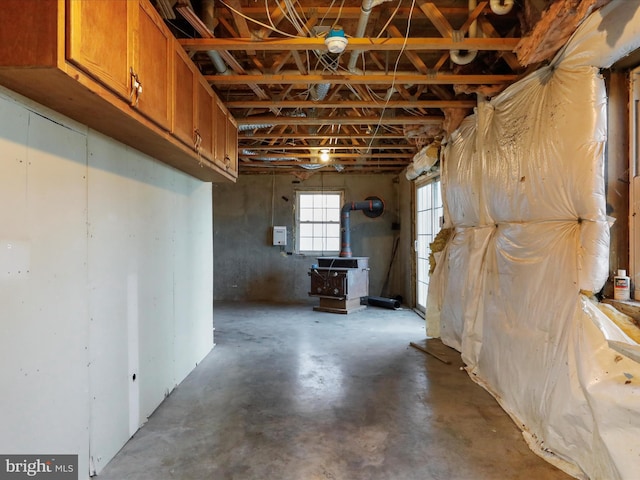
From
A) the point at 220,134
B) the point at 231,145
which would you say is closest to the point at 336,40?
the point at 220,134

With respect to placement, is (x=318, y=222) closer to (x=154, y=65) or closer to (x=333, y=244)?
(x=333, y=244)

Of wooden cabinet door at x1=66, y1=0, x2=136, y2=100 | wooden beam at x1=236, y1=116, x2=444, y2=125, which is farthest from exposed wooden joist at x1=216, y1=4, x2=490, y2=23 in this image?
wooden beam at x1=236, y1=116, x2=444, y2=125

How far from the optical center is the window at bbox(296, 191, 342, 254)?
7.04m

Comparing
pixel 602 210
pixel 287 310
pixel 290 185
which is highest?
A: pixel 290 185

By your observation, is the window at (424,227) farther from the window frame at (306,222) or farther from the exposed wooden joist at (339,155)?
the window frame at (306,222)

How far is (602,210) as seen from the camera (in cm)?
181

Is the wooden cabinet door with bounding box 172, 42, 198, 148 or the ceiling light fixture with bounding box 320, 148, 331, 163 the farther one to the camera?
the ceiling light fixture with bounding box 320, 148, 331, 163

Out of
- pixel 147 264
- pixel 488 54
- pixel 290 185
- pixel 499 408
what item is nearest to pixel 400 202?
pixel 290 185

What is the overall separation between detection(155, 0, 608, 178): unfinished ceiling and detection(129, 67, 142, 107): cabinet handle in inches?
25.8

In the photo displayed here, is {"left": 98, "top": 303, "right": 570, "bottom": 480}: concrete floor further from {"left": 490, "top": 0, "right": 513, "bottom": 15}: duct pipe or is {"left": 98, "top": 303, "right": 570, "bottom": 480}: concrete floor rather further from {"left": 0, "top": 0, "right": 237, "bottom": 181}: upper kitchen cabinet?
{"left": 490, "top": 0, "right": 513, "bottom": 15}: duct pipe

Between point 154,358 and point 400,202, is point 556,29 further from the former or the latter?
point 400,202

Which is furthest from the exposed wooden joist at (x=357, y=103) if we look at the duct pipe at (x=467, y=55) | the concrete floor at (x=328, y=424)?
the concrete floor at (x=328, y=424)

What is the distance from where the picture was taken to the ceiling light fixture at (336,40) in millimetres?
2066

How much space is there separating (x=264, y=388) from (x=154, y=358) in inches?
33.9
